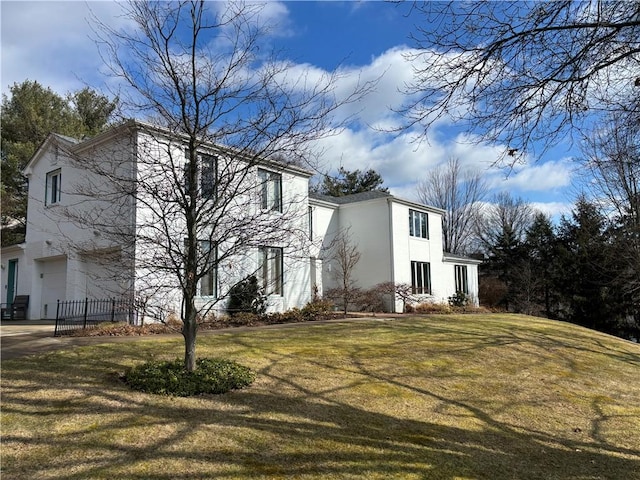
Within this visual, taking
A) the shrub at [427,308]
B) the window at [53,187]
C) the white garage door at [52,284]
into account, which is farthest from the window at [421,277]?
the window at [53,187]

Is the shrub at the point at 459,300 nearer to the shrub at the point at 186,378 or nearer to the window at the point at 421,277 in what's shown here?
the window at the point at 421,277

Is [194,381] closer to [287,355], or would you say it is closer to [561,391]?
[287,355]

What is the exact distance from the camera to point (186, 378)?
646 centimetres

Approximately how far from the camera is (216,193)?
691 cm

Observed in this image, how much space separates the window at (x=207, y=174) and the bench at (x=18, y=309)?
15.0 meters

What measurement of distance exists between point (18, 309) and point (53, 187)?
4918 mm

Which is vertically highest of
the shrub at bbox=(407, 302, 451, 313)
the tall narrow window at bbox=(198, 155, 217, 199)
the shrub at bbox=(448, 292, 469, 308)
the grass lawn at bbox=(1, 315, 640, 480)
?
the tall narrow window at bbox=(198, 155, 217, 199)

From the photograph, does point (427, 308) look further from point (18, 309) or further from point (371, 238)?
point (18, 309)

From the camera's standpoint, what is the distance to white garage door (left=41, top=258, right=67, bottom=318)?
17.2 meters

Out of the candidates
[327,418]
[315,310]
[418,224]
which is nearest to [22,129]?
[315,310]

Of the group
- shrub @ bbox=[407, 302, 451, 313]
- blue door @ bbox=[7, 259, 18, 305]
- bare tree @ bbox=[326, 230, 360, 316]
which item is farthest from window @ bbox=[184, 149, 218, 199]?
shrub @ bbox=[407, 302, 451, 313]

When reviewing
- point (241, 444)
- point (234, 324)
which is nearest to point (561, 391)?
point (241, 444)

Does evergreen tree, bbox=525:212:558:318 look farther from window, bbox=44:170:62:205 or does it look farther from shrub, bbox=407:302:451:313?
window, bbox=44:170:62:205

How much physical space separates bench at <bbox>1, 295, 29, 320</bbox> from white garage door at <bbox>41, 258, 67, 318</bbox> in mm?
722
